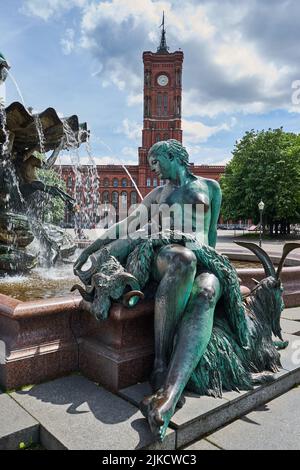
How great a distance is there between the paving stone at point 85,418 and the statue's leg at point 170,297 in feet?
1.00

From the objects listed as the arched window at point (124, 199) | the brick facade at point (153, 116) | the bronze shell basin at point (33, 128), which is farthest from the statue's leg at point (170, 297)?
the arched window at point (124, 199)

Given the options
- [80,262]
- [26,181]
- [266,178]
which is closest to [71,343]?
[80,262]

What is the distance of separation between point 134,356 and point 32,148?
5520 mm

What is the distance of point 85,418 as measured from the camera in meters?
2.06

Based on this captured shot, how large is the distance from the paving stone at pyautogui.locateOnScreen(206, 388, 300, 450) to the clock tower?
3078 inches

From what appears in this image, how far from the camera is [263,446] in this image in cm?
201

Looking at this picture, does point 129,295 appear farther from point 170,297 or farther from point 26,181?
point 26,181

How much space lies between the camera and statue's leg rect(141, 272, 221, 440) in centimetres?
185

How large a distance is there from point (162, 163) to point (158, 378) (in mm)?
1608

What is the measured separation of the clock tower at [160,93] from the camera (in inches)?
3113

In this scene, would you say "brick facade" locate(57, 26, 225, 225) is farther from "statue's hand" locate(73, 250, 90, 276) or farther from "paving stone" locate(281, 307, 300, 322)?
"statue's hand" locate(73, 250, 90, 276)
